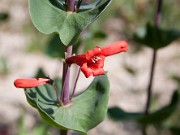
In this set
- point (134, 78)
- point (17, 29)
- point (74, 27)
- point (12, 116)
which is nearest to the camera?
point (74, 27)

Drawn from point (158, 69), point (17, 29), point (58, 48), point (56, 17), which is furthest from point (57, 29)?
point (17, 29)

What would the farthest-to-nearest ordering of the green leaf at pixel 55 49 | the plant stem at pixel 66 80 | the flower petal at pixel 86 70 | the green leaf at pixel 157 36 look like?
the green leaf at pixel 55 49 < the green leaf at pixel 157 36 < the plant stem at pixel 66 80 < the flower petal at pixel 86 70

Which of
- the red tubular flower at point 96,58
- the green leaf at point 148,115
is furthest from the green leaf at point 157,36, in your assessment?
the red tubular flower at point 96,58

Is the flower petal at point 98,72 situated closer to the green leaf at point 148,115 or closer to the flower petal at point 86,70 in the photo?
the flower petal at point 86,70

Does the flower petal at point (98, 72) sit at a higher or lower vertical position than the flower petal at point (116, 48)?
lower

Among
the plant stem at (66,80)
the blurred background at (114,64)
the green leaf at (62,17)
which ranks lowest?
the blurred background at (114,64)

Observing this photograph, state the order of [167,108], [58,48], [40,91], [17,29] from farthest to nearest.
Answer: [17,29], [58,48], [167,108], [40,91]

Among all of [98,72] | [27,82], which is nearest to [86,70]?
[98,72]

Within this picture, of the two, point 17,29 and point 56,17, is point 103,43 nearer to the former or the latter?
point 17,29
